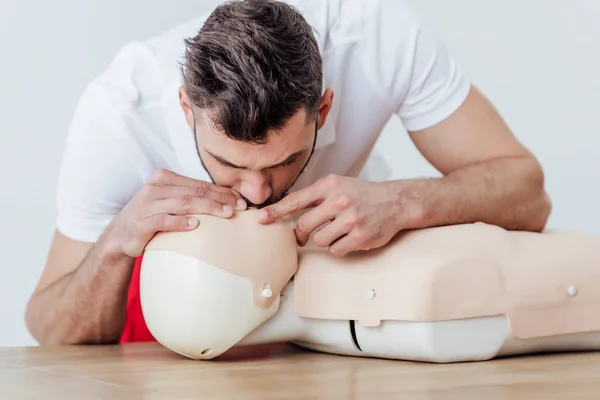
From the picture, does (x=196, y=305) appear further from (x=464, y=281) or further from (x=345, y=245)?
(x=464, y=281)

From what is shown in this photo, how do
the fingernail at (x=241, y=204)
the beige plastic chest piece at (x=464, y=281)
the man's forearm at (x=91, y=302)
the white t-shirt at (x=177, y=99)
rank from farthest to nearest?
1. the white t-shirt at (x=177, y=99)
2. the man's forearm at (x=91, y=302)
3. the fingernail at (x=241, y=204)
4. the beige plastic chest piece at (x=464, y=281)

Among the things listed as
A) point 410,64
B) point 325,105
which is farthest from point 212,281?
point 410,64

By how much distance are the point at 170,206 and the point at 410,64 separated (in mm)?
648

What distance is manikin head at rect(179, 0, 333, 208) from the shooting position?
4.53 feet

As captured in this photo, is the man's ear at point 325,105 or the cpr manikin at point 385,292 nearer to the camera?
the cpr manikin at point 385,292

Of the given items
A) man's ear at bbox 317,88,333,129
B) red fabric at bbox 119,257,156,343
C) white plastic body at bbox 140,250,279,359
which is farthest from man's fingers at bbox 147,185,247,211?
red fabric at bbox 119,257,156,343

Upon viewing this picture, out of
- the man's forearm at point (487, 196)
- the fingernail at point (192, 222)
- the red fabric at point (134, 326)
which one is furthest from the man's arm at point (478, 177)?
the red fabric at point (134, 326)

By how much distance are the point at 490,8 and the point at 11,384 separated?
2.24 metres

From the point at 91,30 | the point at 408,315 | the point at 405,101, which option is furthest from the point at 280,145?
the point at 91,30

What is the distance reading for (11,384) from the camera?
1.15 metres

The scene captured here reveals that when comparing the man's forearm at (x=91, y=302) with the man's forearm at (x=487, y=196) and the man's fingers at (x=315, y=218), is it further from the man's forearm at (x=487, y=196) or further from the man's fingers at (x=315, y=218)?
the man's forearm at (x=487, y=196)

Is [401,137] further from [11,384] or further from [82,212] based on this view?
[11,384]

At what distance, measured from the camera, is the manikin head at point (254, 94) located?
4.53 ft

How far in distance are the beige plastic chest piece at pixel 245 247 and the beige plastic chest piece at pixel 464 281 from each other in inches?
2.2
